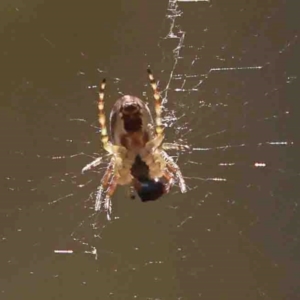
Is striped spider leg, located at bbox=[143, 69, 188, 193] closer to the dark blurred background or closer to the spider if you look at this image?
the spider

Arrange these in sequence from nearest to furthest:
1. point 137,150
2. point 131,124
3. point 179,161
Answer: point 131,124 → point 137,150 → point 179,161

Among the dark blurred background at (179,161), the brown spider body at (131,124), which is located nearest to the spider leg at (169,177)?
the brown spider body at (131,124)

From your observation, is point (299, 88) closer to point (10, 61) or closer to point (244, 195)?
point (244, 195)

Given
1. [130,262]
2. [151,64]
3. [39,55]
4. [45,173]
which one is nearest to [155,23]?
[151,64]

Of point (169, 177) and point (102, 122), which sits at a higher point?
point (102, 122)

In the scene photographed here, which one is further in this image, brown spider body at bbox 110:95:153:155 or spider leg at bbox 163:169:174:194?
spider leg at bbox 163:169:174:194

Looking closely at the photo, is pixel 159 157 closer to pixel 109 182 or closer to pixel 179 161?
pixel 109 182

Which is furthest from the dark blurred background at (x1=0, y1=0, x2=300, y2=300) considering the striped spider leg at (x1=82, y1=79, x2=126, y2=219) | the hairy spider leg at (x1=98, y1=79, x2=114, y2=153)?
the hairy spider leg at (x1=98, y1=79, x2=114, y2=153)

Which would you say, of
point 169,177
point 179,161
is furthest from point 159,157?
point 179,161
